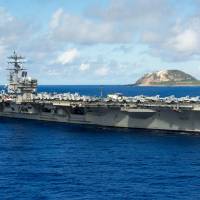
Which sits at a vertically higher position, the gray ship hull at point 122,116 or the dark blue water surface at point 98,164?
the gray ship hull at point 122,116

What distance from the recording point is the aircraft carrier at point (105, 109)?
155ft

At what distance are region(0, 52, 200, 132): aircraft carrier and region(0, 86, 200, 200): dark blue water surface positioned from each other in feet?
4.29

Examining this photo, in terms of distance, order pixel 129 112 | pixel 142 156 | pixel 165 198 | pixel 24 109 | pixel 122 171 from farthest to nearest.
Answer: pixel 24 109
pixel 129 112
pixel 142 156
pixel 122 171
pixel 165 198

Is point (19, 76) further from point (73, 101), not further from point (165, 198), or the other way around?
point (165, 198)

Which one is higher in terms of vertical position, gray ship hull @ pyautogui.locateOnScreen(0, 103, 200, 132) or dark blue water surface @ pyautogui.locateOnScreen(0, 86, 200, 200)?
gray ship hull @ pyautogui.locateOnScreen(0, 103, 200, 132)

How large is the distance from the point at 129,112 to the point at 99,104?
10.9 feet

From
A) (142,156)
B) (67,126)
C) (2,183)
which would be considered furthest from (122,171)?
(67,126)

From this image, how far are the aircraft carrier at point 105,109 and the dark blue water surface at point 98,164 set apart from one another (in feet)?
4.29

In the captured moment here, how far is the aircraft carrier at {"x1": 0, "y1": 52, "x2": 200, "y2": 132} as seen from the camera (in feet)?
155

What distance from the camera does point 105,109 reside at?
51.4 meters

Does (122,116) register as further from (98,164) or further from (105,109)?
(98,164)

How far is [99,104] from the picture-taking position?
50.6m

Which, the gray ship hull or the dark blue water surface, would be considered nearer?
the dark blue water surface

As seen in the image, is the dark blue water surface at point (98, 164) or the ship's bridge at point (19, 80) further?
the ship's bridge at point (19, 80)
